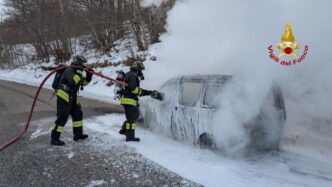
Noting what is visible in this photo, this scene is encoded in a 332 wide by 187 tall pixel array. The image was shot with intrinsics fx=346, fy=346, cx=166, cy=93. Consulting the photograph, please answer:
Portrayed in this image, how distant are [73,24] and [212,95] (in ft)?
82.2

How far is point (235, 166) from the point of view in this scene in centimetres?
581

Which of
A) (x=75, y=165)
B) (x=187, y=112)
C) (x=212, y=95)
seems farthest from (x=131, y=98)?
(x=75, y=165)

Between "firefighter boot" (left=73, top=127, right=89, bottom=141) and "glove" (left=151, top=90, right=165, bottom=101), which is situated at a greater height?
"glove" (left=151, top=90, right=165, bottom=101)

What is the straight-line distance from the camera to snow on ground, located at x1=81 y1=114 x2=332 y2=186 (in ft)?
17.0

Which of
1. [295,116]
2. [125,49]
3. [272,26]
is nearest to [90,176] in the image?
[272,26]

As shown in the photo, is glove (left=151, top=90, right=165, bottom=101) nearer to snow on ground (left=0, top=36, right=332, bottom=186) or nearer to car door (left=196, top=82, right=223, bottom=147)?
snow on ground (left=0, top=36, right=332, bottom=186)

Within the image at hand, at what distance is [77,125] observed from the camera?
746 centimetres

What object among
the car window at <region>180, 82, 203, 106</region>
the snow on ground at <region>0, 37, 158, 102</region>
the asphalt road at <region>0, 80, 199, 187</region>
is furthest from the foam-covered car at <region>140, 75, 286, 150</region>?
the snow on ground at <region>0, 37, 158, 102</region>

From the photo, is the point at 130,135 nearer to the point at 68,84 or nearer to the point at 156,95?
the point at 156,95

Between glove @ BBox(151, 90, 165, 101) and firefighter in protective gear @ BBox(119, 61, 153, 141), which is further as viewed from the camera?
glove @ BBox(151, 90, 165, 101)

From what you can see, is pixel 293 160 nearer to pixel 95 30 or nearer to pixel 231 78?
pixel 231 78

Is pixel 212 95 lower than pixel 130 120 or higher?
higher

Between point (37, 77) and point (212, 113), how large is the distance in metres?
26.4

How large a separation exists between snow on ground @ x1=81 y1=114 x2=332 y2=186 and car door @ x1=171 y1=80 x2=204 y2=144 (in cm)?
23
